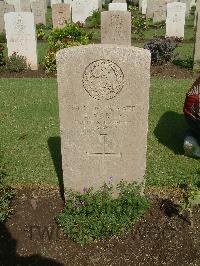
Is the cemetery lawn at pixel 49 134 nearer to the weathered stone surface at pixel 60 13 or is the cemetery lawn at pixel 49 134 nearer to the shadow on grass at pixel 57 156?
the shadow on grass at pixel 57 156

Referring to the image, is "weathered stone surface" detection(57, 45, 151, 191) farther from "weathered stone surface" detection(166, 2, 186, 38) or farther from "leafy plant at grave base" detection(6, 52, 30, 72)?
"weathered stone surface" detection(166, 2, 186, 38)

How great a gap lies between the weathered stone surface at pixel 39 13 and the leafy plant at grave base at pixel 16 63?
9048 millimetres

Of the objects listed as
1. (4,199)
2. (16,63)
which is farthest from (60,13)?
(4,199)

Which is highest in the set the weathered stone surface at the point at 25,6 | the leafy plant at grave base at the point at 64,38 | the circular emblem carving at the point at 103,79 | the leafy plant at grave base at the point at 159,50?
the weathered stone surface at the point at 25,6

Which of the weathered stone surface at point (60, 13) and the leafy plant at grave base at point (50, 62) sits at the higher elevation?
the weathered stone surface at point (60, 13)

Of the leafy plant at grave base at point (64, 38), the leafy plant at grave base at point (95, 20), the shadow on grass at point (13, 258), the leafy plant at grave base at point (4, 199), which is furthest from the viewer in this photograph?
the leafy plant at grave base at point (95, 20)

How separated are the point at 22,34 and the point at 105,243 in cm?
880

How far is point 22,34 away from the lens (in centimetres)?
1136

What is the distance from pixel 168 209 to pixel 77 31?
8.69 meters

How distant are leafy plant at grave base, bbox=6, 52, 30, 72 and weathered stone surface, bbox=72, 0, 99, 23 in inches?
351

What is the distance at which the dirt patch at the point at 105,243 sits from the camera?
148 inches

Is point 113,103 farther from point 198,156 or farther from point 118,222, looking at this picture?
point 198,156

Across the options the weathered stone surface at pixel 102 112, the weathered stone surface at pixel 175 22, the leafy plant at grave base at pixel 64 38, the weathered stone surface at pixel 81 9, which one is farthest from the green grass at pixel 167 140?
the weathered stone surface at pixel 81 9

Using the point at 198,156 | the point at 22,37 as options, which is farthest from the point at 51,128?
the point at 22,37
